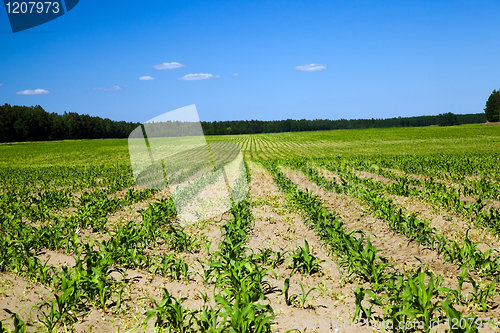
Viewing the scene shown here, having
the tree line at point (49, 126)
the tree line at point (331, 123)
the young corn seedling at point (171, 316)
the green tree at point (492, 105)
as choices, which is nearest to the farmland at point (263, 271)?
the young corn seedling at point (171, 316)

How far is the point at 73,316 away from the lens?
3.58 meters

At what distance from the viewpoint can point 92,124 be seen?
345ft

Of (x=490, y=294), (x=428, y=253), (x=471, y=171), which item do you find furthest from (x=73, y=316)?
(x=471, y=171)

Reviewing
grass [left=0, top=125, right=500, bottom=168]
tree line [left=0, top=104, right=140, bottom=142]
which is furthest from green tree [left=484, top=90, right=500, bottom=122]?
tree line [left=0, top=104, right=140, bottom=142]

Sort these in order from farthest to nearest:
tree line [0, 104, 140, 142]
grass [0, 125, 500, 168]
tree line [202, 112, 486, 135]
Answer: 1. tree line [202, 112, 486, 135]
2. tree line [0, 104, 140, 142]
3. grass [0, 125, 500, 168]

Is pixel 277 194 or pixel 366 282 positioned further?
pixel 277 194

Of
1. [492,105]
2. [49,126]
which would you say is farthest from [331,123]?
[49,126]

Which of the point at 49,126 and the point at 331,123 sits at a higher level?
the point at 49,126

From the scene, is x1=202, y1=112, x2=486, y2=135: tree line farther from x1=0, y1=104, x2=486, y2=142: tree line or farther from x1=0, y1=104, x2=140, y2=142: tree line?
x1=0, y1=104, x2=140, y2=142: tree line

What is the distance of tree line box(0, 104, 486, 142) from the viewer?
3280 inches

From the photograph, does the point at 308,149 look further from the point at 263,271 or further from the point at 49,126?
the point at 49,126

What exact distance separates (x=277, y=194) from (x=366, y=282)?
256 inches

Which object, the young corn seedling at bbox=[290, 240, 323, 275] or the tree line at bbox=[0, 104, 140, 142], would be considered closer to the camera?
the young corn seedling at bbox=[290, 240, 323, 275]

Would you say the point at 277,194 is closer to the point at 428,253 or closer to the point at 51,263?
the point at 428,253
